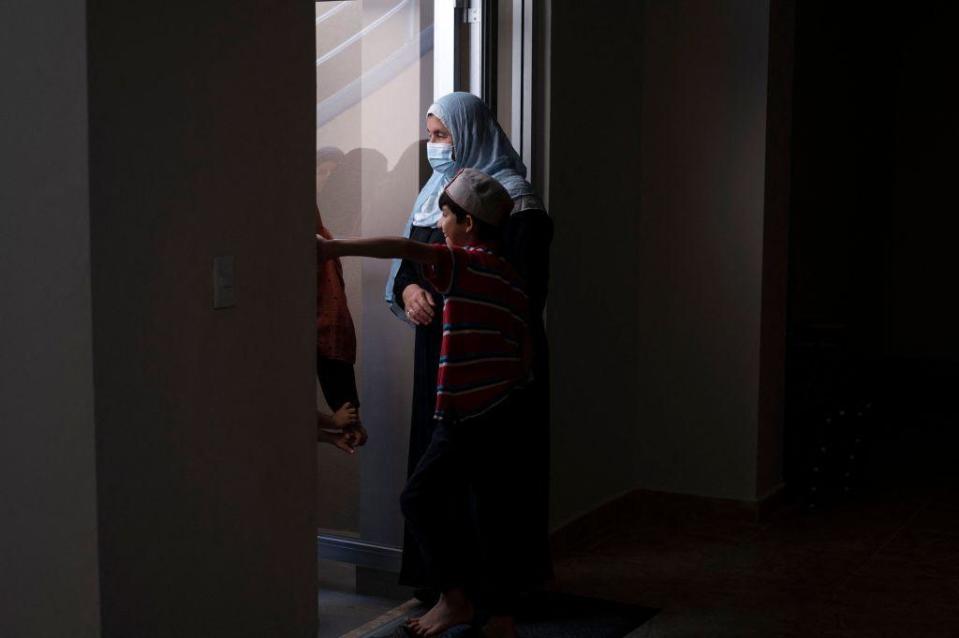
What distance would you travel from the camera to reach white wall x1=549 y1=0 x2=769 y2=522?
4.34 metres

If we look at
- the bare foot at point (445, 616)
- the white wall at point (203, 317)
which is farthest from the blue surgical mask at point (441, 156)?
the bare foot at point (445, 616)

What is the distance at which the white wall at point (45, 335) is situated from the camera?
6.44 feet

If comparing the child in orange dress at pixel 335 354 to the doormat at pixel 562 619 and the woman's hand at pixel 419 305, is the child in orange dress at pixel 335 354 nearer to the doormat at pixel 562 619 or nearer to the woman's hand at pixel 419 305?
the woman's hand at pixel 419 305

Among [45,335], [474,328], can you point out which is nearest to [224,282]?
[45,335]

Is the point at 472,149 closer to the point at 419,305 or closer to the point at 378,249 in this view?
the point at 419,305

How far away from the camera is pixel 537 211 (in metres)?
3.28

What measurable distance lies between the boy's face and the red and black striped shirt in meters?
0.03

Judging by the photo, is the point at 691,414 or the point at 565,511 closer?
the point at 565,511

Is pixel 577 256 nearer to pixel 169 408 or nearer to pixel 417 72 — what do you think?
pixel 417 72

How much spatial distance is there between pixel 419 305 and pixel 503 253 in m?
0.26

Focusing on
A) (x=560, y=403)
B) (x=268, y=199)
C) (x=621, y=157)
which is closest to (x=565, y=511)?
(x=560, y=403)

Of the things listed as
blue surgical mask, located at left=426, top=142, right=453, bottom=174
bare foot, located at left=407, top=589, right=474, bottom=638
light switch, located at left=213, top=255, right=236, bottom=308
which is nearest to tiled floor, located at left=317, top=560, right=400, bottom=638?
bare foot, located at left=407, top=589, right=474, bottom=638

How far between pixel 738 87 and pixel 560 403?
1337 mm

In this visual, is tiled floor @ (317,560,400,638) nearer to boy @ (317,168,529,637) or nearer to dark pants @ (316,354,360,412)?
boy @ (317,168,529,637)
